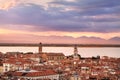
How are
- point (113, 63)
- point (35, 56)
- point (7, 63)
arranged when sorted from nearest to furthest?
point (7, 63) < point (113, 63) < point (35, 56)

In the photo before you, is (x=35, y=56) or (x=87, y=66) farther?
(x=35, y=56)

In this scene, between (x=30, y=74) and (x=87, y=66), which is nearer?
(x=30, y=74)

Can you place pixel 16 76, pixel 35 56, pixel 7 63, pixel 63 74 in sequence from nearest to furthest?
pixel 16 76 → pixel 63 74 → pixel 7 63 → pixel 35 56

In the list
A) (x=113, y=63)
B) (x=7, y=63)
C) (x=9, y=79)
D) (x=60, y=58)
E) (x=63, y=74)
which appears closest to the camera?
(x=9, y=79)

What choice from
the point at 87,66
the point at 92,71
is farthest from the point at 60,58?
the point at 92,71

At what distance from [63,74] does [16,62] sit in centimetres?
818

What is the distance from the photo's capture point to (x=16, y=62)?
36.8 m

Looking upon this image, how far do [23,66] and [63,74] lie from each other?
6.71m

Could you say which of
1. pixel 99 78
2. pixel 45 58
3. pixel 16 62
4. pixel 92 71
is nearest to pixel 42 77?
pixel 99 78

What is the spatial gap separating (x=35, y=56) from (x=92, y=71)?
43.3 feet

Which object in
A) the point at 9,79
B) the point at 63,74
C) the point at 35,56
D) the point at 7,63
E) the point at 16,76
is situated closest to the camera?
the point at 9,79

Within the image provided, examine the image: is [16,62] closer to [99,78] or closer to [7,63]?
[7,63]

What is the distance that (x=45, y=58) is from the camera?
47.0 m

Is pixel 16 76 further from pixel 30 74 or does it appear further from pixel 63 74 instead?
pixel 63 74
